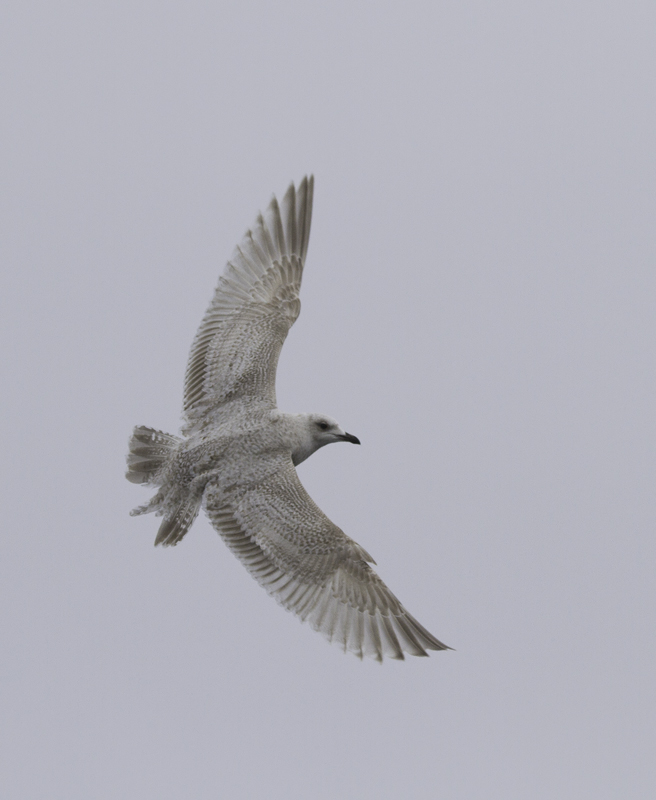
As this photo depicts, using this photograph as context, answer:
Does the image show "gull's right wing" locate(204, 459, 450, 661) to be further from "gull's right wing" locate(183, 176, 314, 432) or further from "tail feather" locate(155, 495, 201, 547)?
"gull's right wing" locate(183, 176, 314, 432)

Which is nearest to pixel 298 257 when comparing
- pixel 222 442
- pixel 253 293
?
pixel 253 293

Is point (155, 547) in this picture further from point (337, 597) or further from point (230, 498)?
point (337, 597)

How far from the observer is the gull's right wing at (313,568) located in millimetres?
10359

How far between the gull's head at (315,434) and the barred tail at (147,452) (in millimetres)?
1195

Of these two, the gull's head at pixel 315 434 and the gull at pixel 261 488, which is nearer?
the gull at pixel 261 488

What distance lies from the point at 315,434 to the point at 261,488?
943 mm

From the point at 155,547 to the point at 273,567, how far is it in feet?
3.85

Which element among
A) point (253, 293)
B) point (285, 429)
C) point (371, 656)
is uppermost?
point (253, 293)

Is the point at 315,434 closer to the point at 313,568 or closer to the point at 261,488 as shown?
the point at 261,488

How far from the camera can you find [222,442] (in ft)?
35.5

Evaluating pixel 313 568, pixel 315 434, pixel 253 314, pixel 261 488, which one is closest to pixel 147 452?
pixel 261 488

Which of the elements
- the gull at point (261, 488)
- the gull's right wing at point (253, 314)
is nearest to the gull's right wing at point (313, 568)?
the gull at point (261, 488)

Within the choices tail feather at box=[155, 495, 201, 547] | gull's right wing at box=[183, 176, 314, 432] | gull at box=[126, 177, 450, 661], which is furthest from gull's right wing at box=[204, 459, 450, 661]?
gull's right wing at box=[183, 176, 314, 432]

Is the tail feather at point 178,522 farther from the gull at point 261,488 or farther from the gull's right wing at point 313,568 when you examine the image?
the gull's right wing at point 313,568
